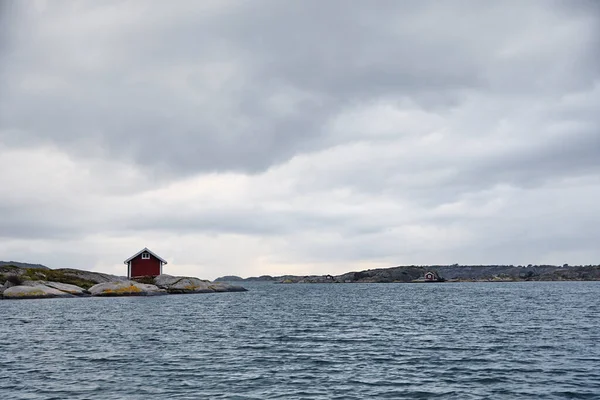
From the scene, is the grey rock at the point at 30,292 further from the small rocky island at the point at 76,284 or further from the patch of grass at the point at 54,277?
the patch of grass at the point at 54,277

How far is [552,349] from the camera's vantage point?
114 feet

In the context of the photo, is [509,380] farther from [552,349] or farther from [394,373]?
[552,349]

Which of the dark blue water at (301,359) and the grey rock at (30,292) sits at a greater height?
the grey rock at (30,292)

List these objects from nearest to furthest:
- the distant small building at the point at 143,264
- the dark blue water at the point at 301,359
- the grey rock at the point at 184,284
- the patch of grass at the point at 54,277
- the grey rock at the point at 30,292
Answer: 1. the dark blue water at the point at 301,359
2. the grey rock at the point at 30,292
3. the patch of grass at the point at 54,277
4. the grey rock at the point at 184,284
5. the distant small building at the point at 143,264

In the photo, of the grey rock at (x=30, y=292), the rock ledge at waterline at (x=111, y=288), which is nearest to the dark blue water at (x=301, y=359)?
the grey rock at (x=30, y=292)

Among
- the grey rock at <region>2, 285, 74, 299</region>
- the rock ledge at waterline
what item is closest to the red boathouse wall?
the rock ledge at waterline

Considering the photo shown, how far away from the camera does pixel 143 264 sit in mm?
120812

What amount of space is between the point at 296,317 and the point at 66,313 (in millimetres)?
29159

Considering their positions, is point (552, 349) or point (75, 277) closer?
point (552, 349)

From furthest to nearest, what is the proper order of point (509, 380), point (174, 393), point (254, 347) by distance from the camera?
point (254, 347) < point (509, 380) < point (174, 393)

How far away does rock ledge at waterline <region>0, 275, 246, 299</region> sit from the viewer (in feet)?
311

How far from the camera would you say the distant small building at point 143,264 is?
120m

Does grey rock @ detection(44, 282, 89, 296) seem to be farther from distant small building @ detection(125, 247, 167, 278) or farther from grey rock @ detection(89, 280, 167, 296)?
distant small building @ detection(125, 247, 167, 278)


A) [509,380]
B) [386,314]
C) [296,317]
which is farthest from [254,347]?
[386,314]
